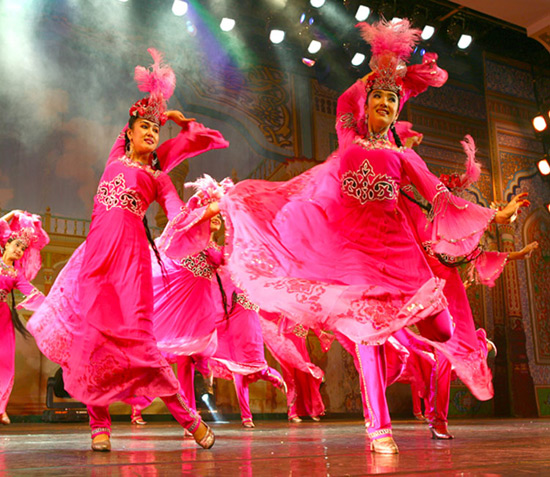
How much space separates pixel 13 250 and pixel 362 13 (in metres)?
4.94

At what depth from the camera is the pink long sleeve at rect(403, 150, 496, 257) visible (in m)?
2.65

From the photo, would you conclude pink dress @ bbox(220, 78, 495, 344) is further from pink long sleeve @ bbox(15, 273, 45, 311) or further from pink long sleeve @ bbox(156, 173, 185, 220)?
pink long sleeve @ bbox(15, 273, 45, 311)

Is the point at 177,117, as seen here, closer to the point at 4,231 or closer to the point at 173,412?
the point at 173,412

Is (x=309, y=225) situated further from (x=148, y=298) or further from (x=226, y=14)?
(x=226, y=14)

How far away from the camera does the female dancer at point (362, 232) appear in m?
2.34

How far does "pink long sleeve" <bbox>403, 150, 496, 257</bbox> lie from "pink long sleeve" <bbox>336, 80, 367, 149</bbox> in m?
0.27

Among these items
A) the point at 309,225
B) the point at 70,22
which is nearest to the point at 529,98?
the point at 70,22

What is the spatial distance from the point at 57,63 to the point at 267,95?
2615 millimetres

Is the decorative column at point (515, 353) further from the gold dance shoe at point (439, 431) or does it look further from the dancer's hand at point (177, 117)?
the dancer's hand at point (177, 117)

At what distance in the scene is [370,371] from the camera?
2.41 m

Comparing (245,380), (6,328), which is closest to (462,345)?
(245,380)

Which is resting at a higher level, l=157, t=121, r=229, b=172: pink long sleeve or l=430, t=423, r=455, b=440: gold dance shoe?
l=157, t=121, r=229, b=172: pink long sleeve

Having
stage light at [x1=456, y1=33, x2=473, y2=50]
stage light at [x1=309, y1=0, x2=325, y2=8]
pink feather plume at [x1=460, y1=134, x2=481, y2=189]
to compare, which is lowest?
pink feather plume at [x1=460, y1=134, x2=481, y2=189]

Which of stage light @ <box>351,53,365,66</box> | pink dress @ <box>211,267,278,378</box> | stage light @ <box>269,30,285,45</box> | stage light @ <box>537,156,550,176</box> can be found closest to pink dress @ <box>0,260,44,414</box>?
pink dress @ <box>211,267,278,378</box>
